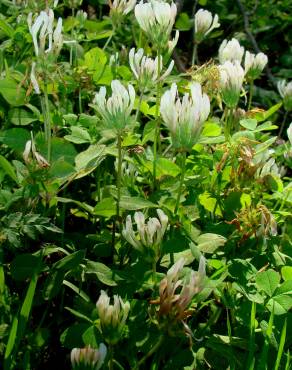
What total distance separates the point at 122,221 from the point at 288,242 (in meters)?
0.43

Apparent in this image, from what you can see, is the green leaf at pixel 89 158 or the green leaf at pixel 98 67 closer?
the green leaf at pixel 89 158

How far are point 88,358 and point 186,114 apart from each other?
0.51m

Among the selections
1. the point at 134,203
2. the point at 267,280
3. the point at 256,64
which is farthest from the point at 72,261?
the point at 256,64

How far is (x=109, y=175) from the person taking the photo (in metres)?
1.87

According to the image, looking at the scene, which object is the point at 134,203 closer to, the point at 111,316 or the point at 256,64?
the point at 111,316

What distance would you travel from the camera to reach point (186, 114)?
1.35m

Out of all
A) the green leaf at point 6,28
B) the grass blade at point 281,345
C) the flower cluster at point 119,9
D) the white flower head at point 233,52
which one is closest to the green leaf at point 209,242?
the grass blade at point 281,345

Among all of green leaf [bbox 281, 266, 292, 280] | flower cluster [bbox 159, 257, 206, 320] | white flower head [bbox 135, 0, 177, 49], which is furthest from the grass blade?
white flower head [bbox 135, 0, 177, 49]

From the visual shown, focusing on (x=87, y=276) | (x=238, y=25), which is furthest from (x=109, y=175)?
(x=238, y=25)

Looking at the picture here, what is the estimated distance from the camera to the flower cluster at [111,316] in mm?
1231

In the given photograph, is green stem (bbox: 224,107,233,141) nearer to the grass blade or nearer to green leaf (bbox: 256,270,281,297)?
green leaf (bbox: 256,270,281,297)

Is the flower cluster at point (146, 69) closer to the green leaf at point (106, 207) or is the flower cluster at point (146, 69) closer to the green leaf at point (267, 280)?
the green leaf at point (106, 207)

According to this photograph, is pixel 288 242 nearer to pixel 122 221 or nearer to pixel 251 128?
pixel 251 128

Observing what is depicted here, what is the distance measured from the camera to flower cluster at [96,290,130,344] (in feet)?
4.04
